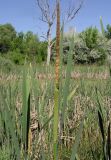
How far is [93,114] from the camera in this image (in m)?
2.45

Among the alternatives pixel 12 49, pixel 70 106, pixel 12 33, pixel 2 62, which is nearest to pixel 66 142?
pixel 70 106

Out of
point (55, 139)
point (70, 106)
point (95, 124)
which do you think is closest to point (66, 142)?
point (95, 124)

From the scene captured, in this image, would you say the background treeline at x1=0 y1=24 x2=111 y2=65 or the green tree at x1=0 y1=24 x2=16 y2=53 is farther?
the green tree at x1=0 y1=24 x2=16 y2=53

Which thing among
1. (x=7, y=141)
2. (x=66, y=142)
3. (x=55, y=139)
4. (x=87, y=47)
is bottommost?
(x=66, y=142)

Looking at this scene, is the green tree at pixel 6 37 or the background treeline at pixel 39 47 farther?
the green tree at pixel 6 37

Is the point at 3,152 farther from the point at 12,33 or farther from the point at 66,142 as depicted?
the point at 12,33

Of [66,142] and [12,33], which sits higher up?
[12,33]

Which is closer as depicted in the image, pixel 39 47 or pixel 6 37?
pixel 39 47

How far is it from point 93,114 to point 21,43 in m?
23.6

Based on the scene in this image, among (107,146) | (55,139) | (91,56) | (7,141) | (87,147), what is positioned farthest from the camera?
(91,56)

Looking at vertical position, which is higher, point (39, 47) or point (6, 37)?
point (6, 37)

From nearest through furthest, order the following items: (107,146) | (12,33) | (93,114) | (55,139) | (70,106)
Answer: (55,139)
(107,146)
(93,114)
(70,106)
(12,33)

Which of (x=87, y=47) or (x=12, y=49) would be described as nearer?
(x=87, y=47)

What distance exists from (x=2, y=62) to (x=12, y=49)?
541 inches
